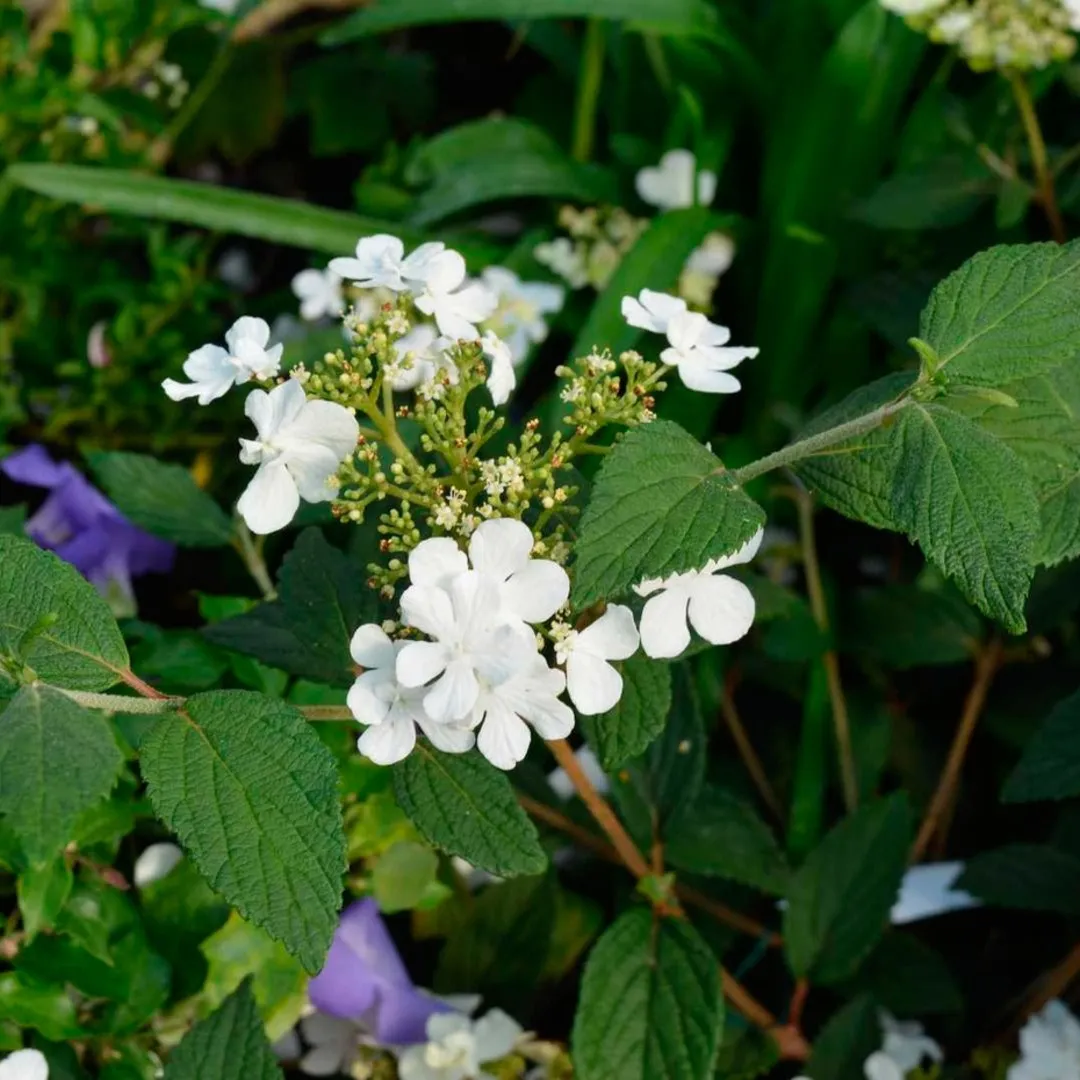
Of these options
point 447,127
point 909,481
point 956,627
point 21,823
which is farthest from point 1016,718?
point 447,127

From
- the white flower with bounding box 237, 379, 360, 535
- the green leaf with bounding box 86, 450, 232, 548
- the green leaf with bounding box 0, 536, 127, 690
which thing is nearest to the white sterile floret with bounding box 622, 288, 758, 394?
the white flower with bounding box 237, 379, 360, 535

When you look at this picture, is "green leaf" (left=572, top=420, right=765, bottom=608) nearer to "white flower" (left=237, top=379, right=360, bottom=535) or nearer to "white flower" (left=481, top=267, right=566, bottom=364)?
"white flower" (left=237, top=379, right=360, bottom=535)

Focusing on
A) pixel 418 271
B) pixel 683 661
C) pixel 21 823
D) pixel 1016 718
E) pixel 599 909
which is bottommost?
pixel 599 909

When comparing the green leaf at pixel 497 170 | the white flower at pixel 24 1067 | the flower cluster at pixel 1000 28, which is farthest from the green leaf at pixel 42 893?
the flower cluster at pixel 1000 28

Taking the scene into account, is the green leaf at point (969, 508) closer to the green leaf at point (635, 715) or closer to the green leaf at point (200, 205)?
the green leaf at point (635, 715)

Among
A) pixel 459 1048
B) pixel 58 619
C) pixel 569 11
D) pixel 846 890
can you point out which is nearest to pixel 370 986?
pixel 459 1048

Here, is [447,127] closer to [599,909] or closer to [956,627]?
[956,627]

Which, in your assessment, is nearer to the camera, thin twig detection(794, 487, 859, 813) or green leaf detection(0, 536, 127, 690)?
green leaf detection(0, 536, 127, 690)
